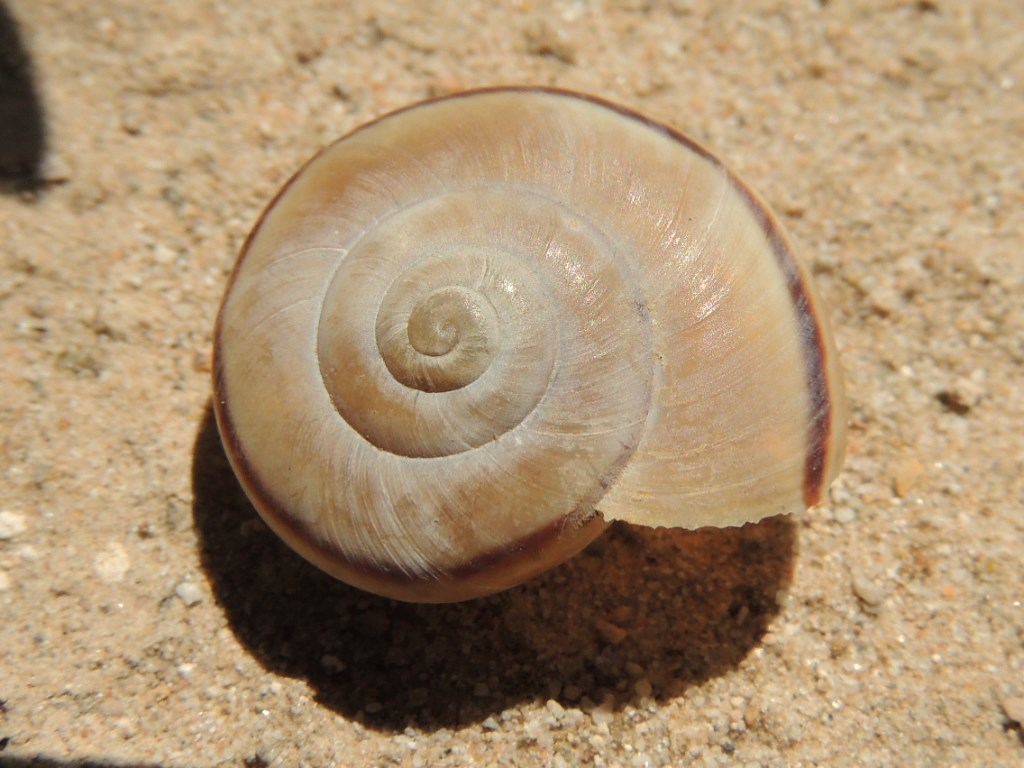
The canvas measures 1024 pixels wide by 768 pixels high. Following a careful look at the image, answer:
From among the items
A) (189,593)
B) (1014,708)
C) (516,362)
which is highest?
(516,362)

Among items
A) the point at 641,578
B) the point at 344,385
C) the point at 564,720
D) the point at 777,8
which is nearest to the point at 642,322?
the point at 344,385

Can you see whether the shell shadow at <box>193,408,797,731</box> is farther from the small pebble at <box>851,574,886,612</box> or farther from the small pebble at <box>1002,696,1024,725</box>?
the small pebble at <box>1002,696,1024,725</box>

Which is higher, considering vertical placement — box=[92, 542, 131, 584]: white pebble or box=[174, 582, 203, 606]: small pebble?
box=[92, 542, 131, 584]: white pebble

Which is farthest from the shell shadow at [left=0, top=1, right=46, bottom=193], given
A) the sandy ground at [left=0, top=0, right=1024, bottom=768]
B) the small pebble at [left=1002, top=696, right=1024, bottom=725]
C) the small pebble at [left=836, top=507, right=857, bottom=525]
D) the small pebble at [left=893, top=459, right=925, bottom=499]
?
the small pebble at [left=1002, top=696, right=1024, bottom=725]

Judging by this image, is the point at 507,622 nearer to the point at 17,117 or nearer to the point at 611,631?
the point at 611,631

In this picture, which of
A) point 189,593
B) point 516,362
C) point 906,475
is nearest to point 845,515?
point 906,475

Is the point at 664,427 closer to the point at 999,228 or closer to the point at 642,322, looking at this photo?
the point at 642,322
